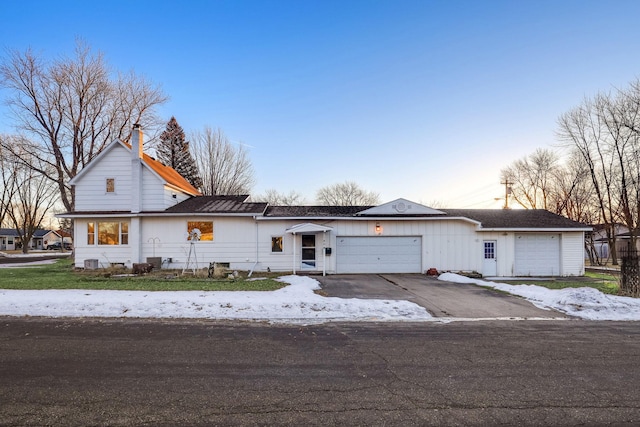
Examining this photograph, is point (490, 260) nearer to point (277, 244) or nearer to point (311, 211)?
point (311, 211)

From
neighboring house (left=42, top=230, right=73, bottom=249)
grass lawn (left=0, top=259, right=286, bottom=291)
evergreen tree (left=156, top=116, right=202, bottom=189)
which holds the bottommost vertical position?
neighboring house (left=42, top=230, right=73, bottom=249)

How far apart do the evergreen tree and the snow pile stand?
27631mm

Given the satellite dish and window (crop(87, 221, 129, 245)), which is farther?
window (crop(87, 221, 129, 245))

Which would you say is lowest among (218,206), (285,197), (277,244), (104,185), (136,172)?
(277,244)

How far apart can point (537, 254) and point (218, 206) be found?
17251 millimetres

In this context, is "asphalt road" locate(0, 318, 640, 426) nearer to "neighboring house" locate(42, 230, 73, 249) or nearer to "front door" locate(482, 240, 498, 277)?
"front door" locate(482, 240, 498, 277)

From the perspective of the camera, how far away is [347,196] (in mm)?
54719

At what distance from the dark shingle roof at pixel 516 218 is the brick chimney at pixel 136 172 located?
16.4m

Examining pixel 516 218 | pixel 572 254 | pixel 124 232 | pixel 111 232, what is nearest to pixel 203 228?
pixel 124 232

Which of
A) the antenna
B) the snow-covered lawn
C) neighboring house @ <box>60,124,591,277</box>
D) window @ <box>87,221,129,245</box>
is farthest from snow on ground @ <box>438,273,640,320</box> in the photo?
window @ <box>87,221,129,245</box>

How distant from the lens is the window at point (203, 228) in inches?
703

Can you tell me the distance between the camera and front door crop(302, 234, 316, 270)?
17.7 m

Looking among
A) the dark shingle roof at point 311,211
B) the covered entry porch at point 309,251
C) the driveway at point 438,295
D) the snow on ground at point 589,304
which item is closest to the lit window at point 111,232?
the dark shingle roof at point 311,211

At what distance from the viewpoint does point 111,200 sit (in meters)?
18.4
